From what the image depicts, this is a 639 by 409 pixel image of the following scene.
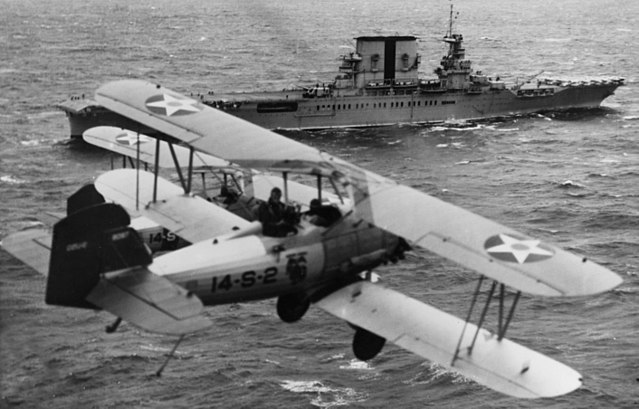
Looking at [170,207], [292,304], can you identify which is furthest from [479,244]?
[170,207]

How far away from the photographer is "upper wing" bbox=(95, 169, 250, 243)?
33438 millimetres

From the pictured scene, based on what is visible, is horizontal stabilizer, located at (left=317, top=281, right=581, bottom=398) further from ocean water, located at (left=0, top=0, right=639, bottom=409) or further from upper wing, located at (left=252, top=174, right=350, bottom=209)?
ocean water, located at (left=0, top=0, right=639, bottom=409)

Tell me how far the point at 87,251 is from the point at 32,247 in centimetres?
361

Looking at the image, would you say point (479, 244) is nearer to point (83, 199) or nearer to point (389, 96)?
point (83, 199)

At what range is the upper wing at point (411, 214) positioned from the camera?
24781 millimetres

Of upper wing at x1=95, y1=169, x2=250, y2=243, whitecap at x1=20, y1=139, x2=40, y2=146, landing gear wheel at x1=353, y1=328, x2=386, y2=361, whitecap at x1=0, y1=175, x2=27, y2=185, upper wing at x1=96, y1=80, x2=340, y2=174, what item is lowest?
whitecap at x1=0, y1=175, x2=27, y2=185

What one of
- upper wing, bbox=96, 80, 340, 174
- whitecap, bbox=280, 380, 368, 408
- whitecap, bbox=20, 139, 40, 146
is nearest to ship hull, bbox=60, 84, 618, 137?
whitecap, bbox=20, 139, 40, 146

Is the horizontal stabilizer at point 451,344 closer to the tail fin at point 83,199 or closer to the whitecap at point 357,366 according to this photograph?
the tail fin at point 83,199

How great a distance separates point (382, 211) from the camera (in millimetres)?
27500

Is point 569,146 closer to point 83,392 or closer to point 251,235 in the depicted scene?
point 83,392

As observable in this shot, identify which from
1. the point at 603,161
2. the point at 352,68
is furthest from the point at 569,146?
the point at 352,68

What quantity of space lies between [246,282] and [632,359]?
33221 millimetres

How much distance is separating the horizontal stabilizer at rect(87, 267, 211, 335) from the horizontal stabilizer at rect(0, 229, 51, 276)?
2.77 metres

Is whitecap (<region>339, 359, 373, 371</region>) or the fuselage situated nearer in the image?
the fuselage
